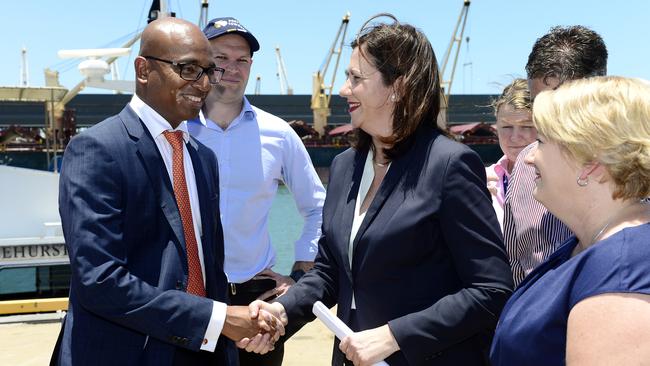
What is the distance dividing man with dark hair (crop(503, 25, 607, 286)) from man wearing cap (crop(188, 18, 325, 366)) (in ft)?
4.38

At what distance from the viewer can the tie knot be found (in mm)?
2410

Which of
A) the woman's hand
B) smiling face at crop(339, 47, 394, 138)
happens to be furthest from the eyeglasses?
the woman's hand

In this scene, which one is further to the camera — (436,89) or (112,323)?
(436,89)

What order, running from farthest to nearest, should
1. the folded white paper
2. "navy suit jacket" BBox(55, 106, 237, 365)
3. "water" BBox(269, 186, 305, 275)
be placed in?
"water" BBox(269, 186, 305, 275)
the folded white paper
"navy suit jacket" BBox(55, 106, 237, 365)

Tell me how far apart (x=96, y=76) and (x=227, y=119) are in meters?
9.92

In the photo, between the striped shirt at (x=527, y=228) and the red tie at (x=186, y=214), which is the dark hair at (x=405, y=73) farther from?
the red tie at (x=186, y=214)

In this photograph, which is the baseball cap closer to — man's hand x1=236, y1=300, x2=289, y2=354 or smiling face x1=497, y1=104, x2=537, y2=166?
smiling face x1=497, y1=104, x2=537, y2=166

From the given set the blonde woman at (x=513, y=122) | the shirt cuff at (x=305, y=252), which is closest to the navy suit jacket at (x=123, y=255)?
the shirt cuff at (x=305, y=252)

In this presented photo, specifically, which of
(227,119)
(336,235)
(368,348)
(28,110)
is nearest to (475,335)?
(368,348)

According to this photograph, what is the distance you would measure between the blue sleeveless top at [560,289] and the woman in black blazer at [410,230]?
1.18 feet

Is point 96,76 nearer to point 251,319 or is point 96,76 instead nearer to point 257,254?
point 257,254

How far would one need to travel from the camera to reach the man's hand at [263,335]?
253 centimetres

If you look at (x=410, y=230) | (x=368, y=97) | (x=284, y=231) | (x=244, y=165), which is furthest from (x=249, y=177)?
(x=284, y=231)

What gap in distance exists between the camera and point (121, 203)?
7.09 feet
